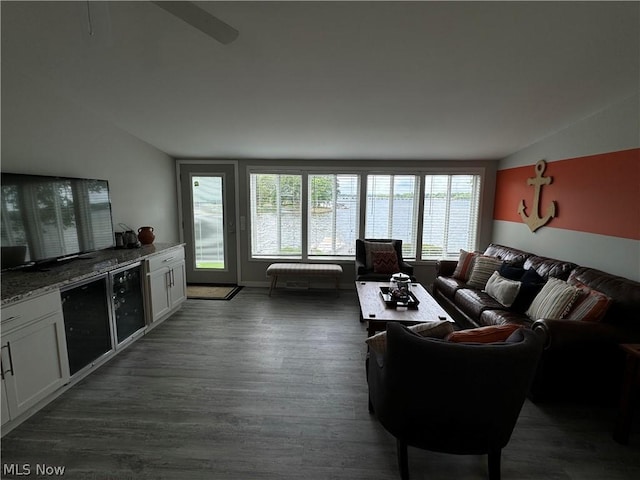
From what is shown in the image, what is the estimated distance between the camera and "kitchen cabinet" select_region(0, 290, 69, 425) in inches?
70.9

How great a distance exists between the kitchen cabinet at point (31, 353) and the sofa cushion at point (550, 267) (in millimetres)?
4306

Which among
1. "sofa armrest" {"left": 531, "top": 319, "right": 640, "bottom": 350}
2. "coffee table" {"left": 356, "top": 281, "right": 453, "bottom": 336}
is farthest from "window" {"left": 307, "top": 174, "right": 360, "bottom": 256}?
"sofa armrest" {"left": 531, "top": 319, "right": 640, "bottom": 350}

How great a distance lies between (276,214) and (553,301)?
3801 mm

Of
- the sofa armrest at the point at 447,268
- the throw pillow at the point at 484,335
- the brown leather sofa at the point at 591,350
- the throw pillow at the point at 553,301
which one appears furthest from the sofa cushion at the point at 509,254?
the throw pillow at the point at 484,335

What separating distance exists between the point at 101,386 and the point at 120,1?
277 cm

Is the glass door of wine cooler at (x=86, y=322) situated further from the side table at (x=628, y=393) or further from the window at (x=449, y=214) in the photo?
the window at (x=449, y=214)

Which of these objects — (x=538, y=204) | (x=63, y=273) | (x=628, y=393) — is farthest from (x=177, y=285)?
(x=538, y=204)

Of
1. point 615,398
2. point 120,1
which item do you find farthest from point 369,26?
→ point 615,398

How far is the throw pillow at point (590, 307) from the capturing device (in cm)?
218

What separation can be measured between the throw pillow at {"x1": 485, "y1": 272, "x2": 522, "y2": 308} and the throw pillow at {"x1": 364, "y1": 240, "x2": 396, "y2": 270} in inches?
58.9

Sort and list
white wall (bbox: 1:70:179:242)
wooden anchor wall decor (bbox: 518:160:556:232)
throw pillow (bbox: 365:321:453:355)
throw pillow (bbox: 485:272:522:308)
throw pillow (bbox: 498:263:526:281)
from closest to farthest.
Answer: throw pillow (bbox: 365:321:453:355) → white wall (bbox: 1:70:179:242) → throw pillow (bbox: 485:272:522:308) → throw pillow (bbox: 498:263:526:281) → wooden anchor wall decor (bbox: 518:160:556:232)

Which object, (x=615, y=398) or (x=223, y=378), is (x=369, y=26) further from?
(x=615, y=398)

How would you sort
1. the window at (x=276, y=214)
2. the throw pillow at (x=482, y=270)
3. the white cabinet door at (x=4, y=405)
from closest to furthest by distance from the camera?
the white cabinet door at (x=4, y=405) < the throw pillow at (x=482, y=270) < the window at (x=276, y=214)

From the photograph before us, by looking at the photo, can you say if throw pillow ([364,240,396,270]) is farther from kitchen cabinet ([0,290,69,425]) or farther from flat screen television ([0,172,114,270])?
kitchen cabinet ([0,290,69,425])
